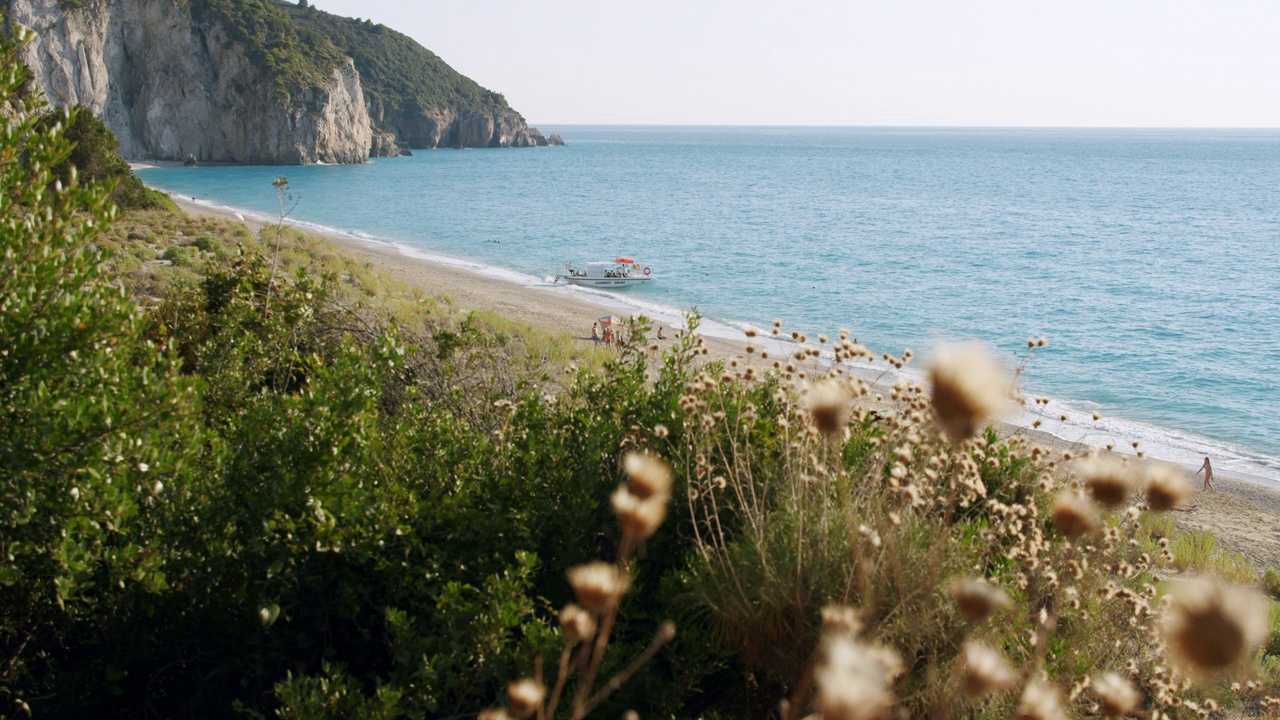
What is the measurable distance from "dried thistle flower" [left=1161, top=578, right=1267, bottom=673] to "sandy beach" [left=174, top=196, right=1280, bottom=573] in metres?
2.57

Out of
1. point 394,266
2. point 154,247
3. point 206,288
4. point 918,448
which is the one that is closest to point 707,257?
point 394,266

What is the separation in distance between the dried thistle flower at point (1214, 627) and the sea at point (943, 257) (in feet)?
1.82

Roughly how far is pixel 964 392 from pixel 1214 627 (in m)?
0.43

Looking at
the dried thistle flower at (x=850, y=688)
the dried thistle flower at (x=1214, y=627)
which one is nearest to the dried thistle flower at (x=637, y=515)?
the dried thistle flower at (x=850, y=688)

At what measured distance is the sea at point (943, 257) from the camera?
70.6ft

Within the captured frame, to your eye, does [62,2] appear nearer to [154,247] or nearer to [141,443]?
[154,247]

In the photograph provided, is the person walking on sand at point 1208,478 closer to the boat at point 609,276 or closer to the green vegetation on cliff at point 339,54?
the boat at point 609,276

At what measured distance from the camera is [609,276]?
33250 millimetres

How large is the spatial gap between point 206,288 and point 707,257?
35.2m

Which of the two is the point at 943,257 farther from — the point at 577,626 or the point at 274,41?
the point at 274,41

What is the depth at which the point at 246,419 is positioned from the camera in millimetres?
3631

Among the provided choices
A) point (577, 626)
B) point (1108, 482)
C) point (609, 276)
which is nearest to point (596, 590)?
point (577, 626)

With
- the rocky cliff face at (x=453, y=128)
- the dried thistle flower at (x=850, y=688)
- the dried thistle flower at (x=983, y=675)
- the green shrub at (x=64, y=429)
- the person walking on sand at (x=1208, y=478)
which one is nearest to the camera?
the dried thistle flower at (x=850, y=688)

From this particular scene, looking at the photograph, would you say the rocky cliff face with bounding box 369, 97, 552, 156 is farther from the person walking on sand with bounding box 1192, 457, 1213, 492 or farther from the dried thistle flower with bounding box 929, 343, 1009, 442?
the dried thistle flower with bounding box 929, 343, 1009, 442
